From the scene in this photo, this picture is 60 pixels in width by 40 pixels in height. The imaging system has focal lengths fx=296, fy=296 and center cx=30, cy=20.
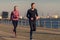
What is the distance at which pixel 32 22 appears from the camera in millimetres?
15750

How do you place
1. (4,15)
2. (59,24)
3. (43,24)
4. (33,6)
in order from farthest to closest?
(4,15), (43,24), (59,24), (33,6)

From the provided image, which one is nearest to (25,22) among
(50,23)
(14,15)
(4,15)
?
(50,23)

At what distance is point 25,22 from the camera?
46.2 meters

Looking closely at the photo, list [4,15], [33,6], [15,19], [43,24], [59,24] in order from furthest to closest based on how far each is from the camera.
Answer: [4,15] < [43,24] < [59,24] < [15,19] < [33,6]

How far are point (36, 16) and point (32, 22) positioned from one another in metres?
0.39

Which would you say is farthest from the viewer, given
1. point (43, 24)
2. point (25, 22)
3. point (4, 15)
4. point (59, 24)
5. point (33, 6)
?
point (4, 15)

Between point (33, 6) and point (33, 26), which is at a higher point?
point (33, 6)

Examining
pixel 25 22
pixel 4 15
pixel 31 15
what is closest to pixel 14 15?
pixel 31 15

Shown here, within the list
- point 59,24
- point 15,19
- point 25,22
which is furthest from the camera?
point 25,22

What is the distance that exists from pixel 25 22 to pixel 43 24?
15.5 feet

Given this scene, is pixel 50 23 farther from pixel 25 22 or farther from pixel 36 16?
pixel 36 16

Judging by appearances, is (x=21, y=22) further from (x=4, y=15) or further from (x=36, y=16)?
(x=36, y=16)

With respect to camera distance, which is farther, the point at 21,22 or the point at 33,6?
the point at 21,22

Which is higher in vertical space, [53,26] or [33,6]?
[33,6]
